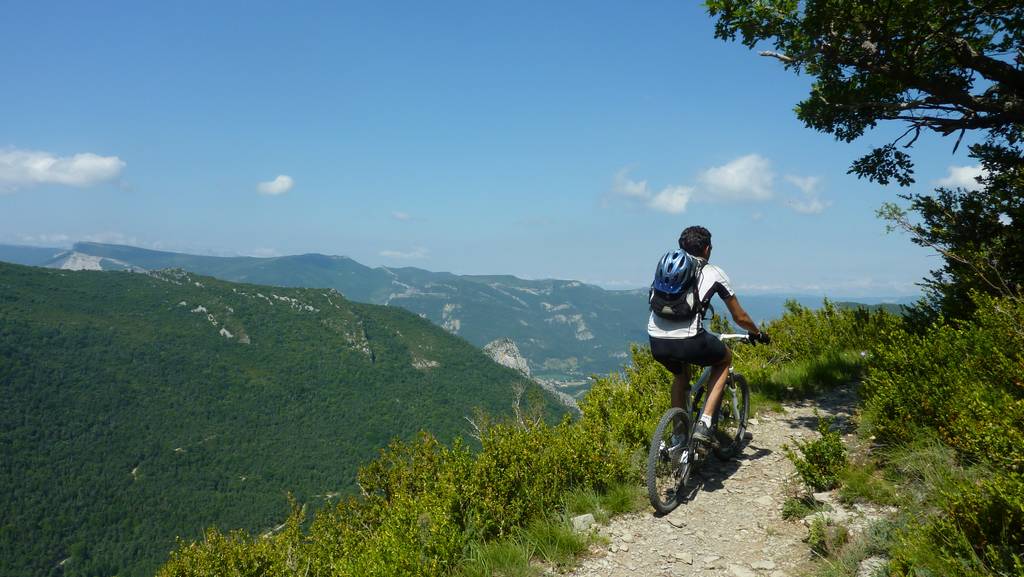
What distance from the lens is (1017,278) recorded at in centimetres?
602

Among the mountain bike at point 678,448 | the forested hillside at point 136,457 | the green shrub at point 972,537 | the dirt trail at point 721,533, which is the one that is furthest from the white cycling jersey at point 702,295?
the forested hillside at point 136,457

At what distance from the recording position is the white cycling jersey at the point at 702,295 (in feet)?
16.8

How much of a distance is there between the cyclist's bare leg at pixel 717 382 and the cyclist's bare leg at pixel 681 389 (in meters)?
A: 0.25

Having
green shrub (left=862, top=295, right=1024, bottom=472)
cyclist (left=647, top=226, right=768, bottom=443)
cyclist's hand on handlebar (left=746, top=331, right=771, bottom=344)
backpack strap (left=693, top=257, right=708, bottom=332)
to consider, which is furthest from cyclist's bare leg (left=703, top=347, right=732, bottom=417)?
green shrub (left=862, top=295, right=1024, bottom=472)

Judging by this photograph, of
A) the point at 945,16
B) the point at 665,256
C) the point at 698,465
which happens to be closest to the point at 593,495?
the point at 698,465

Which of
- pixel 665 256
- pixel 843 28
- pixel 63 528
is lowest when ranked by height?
pixel 63 528

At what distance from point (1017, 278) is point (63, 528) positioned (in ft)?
626

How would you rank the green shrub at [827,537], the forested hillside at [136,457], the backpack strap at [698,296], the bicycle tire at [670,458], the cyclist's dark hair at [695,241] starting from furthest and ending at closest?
the forested hillside at [136,457]
the cyclist's dark hair at [695,241]
the backpack strap at [698,296]
the bicycle tire at [670,458]
the green shrub at [827,537]

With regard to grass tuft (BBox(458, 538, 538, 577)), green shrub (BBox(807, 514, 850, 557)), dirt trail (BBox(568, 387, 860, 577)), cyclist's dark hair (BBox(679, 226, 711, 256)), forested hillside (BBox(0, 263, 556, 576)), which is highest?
cyclist's dark hair (BBox(679, 226, 711, 256))

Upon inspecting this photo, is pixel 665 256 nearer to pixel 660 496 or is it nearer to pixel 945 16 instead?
pixel 660 496

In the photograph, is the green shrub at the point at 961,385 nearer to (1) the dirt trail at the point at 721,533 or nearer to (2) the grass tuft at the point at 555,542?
(1) the dirt trail at the point at 721,533

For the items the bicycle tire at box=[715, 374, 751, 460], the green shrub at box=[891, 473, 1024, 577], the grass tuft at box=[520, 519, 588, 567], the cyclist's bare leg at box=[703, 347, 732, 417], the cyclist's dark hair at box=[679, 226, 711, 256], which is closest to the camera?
the green shrub at box=[891, 473, 1024, 577]

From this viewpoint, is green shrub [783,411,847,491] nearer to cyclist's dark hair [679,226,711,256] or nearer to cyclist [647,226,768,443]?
cyclist [647,226,768,443]

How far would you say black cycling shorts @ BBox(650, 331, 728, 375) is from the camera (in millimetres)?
5195
